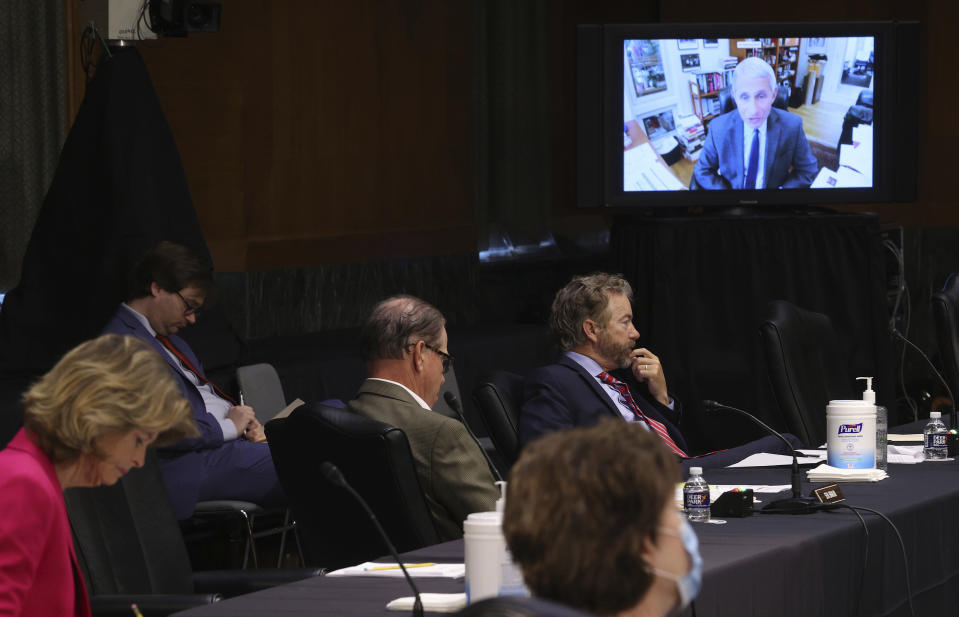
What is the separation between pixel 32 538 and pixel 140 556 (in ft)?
2.72

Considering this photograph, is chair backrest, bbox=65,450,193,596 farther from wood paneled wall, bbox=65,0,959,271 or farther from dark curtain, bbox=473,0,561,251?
dark curtain, bbox=473,0,561,251

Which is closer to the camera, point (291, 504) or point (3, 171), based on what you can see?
point (291, 504)

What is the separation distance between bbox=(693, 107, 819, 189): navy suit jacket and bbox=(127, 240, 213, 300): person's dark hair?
3.19 meters

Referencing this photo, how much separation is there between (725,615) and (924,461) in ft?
5.00

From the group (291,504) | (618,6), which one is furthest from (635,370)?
(618,6)

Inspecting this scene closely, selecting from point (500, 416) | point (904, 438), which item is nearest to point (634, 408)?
point (500, 416)

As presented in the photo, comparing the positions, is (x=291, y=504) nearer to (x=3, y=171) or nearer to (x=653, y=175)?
(x=3, y=171)

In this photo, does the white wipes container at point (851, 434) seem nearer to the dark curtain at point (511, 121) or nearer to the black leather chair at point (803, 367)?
the black leather chair at point (803, 367)

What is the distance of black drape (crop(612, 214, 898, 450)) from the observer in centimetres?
718

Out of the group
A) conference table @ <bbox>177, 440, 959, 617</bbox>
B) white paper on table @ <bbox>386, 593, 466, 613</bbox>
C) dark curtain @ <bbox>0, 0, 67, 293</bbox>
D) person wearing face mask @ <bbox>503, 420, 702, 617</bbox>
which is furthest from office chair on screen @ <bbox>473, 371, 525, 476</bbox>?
person wearing face mask @ <bbox>503, 420, 702, 617</bbox>

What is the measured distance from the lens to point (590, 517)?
4.75 feet

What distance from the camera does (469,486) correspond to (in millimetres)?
3242

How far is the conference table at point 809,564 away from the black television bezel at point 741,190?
3.56m

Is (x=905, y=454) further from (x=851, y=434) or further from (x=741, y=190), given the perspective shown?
(x=741, y=190)
